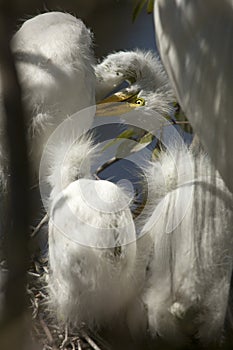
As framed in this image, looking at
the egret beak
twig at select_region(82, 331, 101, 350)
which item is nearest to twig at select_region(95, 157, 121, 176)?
the egret beak

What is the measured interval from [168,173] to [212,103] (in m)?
0.33

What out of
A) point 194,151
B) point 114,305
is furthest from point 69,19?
point 114,305

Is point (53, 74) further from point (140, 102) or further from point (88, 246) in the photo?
point (88, 246)

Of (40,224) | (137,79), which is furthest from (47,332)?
(137,79)

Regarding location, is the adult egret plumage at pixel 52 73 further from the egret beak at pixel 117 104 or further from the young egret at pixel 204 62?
the young egret at pixel 204 62

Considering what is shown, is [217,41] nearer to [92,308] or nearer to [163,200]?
[163,200]

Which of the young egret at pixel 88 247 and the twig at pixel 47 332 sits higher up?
the young egret at pixel 88 247

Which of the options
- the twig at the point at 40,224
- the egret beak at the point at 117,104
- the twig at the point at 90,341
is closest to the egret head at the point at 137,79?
the egret beak at the point at 117,104

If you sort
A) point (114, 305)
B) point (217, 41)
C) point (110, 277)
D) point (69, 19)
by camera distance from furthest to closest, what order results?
point (69, 19), point (114, 305), point (110, 277), point (217, 41)

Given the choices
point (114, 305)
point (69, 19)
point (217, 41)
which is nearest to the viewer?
point (217, 41)

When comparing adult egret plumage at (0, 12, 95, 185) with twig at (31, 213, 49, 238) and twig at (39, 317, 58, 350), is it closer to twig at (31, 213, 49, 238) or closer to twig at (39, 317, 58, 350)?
twig at (31, 213, 49, 238)

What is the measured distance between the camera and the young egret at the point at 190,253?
130 centimetres

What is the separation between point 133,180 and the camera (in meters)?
1.54

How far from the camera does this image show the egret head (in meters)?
1.65
